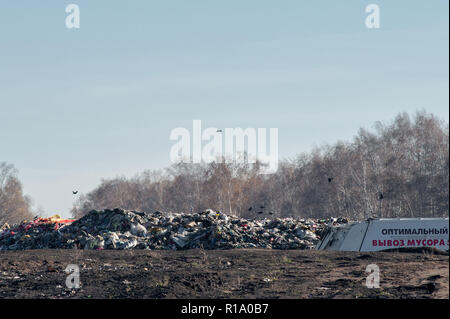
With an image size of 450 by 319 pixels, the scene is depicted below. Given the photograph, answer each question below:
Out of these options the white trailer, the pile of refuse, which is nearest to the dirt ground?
the white trailer

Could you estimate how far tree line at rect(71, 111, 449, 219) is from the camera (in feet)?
Result: 167

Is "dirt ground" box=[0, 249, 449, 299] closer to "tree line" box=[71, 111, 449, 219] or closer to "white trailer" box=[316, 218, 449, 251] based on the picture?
"white trailer" box=[316, 218, 449, 251]

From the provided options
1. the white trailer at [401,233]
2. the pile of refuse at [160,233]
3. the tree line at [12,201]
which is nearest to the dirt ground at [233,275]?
the white trailer at [401,233]

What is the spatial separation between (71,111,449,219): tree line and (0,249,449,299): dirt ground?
39.8 ft

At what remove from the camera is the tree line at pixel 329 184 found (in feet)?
167

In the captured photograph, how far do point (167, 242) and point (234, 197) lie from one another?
2197 inches

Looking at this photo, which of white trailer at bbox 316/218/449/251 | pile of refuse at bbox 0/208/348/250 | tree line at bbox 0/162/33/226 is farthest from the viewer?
tree line at bbox 0/162/33/226

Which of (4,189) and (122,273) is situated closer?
(122,273)

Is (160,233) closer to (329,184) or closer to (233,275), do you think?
(233,275)

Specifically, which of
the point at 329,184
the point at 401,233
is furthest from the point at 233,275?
the point at 329,184
